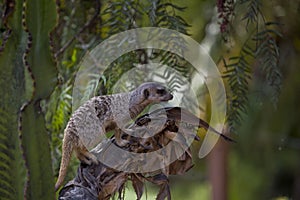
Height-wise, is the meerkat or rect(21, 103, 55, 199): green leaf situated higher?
the meerkat

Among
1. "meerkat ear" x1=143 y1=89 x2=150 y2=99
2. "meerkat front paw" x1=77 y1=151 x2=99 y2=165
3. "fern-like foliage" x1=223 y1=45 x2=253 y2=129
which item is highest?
"fern-like foliage" x1=223 y1=45 x2=253 y2=129

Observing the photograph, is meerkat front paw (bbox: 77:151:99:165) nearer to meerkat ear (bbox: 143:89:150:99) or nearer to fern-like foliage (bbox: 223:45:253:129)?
meerkat ear (bbox: 143:89:150:99)

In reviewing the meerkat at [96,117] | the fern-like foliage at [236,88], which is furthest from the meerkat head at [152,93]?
the fern-like foliage at [236,88]

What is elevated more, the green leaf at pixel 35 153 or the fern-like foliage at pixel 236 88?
the fern-like foliage at pixel 236 88

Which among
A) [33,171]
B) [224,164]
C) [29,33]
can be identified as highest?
[224,164]

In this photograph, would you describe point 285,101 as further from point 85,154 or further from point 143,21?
point 85,154

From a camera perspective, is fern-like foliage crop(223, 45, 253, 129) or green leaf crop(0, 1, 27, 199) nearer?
green leaf crop(0, 1, 27, 199)

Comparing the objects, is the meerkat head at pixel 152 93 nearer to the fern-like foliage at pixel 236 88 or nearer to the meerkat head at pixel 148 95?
the meerkat head at pixel 148 95

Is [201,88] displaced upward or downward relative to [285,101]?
downward

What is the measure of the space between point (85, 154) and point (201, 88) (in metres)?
0.38

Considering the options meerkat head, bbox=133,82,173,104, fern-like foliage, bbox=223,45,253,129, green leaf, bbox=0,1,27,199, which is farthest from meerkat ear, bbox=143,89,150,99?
fern-like foliage, bbox=223,45,253,129

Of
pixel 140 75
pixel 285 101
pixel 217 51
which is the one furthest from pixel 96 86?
pixel 285 101

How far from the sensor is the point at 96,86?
0.73 m

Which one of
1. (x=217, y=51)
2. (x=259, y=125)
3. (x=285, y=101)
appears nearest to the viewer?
(x=217, y=51)
